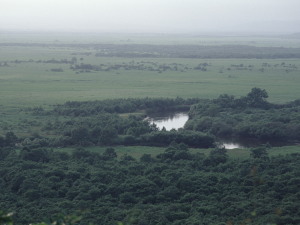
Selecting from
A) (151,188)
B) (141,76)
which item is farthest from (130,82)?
(151,188)

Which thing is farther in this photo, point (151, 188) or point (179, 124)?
point (179, 124)

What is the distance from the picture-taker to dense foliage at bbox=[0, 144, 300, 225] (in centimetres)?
1927

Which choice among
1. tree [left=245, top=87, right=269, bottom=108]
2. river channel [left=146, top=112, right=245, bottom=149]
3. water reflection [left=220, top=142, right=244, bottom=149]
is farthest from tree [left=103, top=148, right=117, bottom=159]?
tree [left=245, top=87, right=269, bottom=108]

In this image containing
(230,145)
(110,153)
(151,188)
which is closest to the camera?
(151,188)

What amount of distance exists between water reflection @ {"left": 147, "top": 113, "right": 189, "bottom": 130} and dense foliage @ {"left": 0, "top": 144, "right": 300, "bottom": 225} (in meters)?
12.5

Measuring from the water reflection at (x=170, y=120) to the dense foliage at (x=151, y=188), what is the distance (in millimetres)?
12473

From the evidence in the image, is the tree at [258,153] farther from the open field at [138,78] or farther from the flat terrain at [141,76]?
the open field at [138,78]

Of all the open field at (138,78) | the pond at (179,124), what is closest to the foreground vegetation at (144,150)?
the open field at (138,78)

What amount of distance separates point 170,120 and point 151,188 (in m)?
21.0

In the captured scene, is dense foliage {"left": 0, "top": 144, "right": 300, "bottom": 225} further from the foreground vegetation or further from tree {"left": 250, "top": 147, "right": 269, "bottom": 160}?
tree {"left": 250, "top": 147, "right": 269, "bottom": 160}

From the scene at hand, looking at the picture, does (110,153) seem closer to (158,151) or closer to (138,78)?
(158,151)

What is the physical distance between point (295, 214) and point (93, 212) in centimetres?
675

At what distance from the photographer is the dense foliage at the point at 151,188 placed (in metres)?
19.3

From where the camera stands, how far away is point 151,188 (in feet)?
73.2
